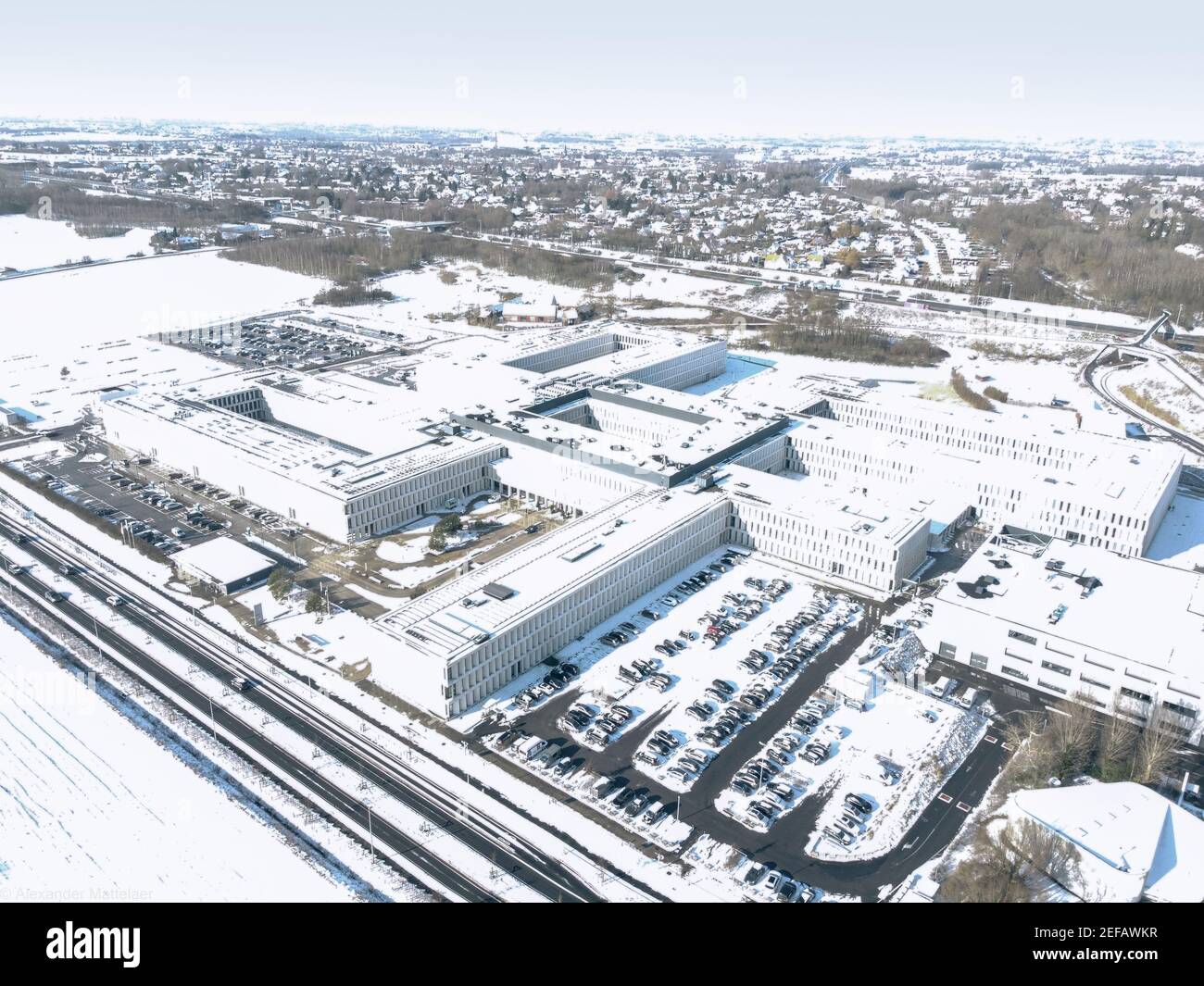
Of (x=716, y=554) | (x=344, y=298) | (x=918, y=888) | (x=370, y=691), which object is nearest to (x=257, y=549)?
(x=370, y=691)

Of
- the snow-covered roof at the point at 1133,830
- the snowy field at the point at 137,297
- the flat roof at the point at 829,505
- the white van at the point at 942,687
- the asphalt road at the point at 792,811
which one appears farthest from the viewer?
the snowy field at the point at 137,297

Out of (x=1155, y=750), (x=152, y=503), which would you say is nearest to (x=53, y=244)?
(x=152, y=503)

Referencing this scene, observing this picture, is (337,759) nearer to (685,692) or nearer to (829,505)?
(685,692)

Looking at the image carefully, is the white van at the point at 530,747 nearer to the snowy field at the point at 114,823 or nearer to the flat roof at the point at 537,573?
the flat roof at the point at 537,573

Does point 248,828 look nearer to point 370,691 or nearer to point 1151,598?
point 370,691

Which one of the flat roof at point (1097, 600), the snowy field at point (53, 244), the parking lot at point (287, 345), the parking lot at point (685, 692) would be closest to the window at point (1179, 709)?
the flat roof at point (1097, 600)

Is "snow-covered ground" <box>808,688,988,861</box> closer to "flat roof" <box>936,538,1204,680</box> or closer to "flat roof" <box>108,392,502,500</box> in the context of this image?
"flat roof" <box>936,538,1204,680</box>
